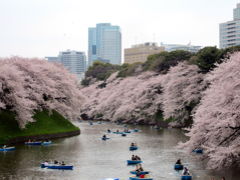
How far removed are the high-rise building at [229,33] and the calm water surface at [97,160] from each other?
14302 centimetres

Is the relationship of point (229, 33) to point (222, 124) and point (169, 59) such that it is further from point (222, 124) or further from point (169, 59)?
point (222, 124)

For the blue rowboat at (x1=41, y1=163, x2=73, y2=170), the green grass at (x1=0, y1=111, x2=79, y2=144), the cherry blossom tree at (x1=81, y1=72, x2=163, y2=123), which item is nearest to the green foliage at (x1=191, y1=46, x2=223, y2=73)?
the cherry blossom tree at (x1=81, y1=72, x2=163, y2=123)

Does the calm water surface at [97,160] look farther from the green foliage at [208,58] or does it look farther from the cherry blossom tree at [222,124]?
the green foliage at [208,58]

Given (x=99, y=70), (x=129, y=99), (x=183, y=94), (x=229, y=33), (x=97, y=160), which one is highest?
(x=229, y=33)

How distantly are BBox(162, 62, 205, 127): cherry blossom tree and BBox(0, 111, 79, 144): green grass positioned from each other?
61.2 feet

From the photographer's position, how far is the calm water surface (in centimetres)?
3247

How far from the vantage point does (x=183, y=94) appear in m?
72.5

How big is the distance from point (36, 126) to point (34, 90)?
533 cm

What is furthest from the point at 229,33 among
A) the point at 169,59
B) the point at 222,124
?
the point at 222,124

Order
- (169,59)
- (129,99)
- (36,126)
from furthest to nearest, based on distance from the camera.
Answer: (169,59) → (129,99) → (36,126)

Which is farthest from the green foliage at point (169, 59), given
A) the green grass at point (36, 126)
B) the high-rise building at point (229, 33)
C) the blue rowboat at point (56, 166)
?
the high-rise building at point (229, 33)

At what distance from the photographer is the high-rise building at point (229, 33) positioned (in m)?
188

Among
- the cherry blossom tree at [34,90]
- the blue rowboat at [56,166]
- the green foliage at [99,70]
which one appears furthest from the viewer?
the green foliage at [99,70]

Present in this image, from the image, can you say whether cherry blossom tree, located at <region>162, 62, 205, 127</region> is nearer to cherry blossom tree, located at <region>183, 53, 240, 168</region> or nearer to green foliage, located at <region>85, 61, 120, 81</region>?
cherry blossom tree, located at <region>183, 53, 240, 168</region>
